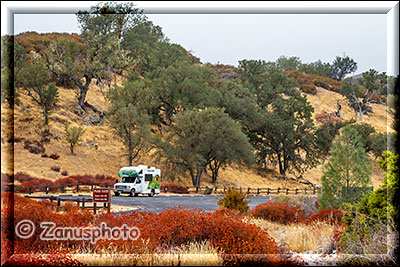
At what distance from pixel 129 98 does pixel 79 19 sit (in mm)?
18024

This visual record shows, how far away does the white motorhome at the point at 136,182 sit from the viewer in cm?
3053

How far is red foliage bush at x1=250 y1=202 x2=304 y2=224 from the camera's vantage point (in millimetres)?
15789

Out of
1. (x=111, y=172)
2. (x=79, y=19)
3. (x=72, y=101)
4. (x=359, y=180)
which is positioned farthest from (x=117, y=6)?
(x=359, y=180)

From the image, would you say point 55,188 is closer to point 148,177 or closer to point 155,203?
point 148,177

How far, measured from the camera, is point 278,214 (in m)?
15.8

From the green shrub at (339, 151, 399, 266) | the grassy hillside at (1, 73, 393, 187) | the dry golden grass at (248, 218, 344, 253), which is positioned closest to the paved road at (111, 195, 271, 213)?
the dry golden grass at (248, 218, 344, 253)

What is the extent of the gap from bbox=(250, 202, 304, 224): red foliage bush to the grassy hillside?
87.3 ft

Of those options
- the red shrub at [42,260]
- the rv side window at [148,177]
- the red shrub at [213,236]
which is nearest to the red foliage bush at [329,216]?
the red shrub at [213,236]

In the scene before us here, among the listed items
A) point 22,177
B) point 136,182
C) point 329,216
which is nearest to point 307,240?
point 329,216

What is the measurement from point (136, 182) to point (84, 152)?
60.9ft

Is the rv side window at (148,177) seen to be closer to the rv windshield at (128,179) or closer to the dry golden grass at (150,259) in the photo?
the rv windshield at (128,179)

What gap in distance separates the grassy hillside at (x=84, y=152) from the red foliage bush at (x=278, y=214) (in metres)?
26.6

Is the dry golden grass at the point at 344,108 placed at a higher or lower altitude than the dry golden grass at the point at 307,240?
higher

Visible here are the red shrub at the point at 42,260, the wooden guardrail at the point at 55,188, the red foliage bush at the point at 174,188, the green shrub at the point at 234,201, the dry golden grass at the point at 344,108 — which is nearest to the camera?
the red shrub at the point at 42,260
